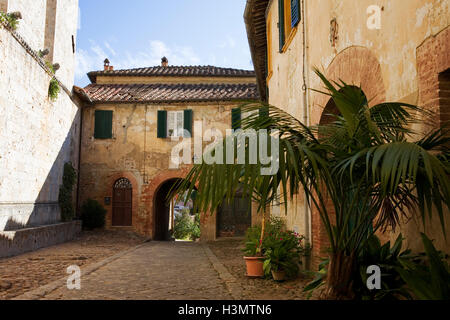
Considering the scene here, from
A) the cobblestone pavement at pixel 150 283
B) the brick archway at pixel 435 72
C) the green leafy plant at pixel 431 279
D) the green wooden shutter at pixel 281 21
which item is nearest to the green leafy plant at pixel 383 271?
the green leafy plant at pixel 431 279

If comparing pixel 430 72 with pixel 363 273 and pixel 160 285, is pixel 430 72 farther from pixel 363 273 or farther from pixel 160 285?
pixel 160 285

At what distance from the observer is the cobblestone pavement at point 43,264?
615cm

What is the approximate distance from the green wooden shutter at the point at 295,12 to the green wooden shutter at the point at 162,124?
1059 cm

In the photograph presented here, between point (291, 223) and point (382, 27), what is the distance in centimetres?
453

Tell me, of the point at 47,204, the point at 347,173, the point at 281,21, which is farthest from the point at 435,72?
the point at 47,204

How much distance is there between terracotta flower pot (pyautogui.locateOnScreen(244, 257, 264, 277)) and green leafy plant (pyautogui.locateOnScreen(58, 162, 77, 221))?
10.3m

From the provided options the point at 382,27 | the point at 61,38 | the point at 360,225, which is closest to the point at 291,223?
the point at 382,27

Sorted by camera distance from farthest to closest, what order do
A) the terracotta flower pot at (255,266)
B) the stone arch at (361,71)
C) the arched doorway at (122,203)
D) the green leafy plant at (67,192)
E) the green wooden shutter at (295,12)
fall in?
the arched doorway at (122,203) < the green leafy plant at (67,192) < the green wooden shutter at (295,12) < the terracotta flower pot at (255,266) < the stone arch at (361,71)

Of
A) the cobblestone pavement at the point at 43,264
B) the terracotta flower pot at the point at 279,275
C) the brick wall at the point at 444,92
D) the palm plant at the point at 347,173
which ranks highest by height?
the brick wall at the point at 444,92

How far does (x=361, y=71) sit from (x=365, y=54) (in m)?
0.20

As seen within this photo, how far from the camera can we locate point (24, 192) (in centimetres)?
1145

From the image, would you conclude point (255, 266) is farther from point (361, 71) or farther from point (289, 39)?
point (289, 39)

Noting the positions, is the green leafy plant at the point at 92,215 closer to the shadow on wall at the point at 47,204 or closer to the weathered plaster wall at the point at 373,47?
the shadow on wall at the point at 47,204

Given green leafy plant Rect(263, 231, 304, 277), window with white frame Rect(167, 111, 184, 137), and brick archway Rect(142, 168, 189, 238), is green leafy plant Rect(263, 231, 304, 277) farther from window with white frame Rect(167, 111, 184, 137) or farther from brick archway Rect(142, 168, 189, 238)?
window with white frame Rect(167, 111, 184, 137)
